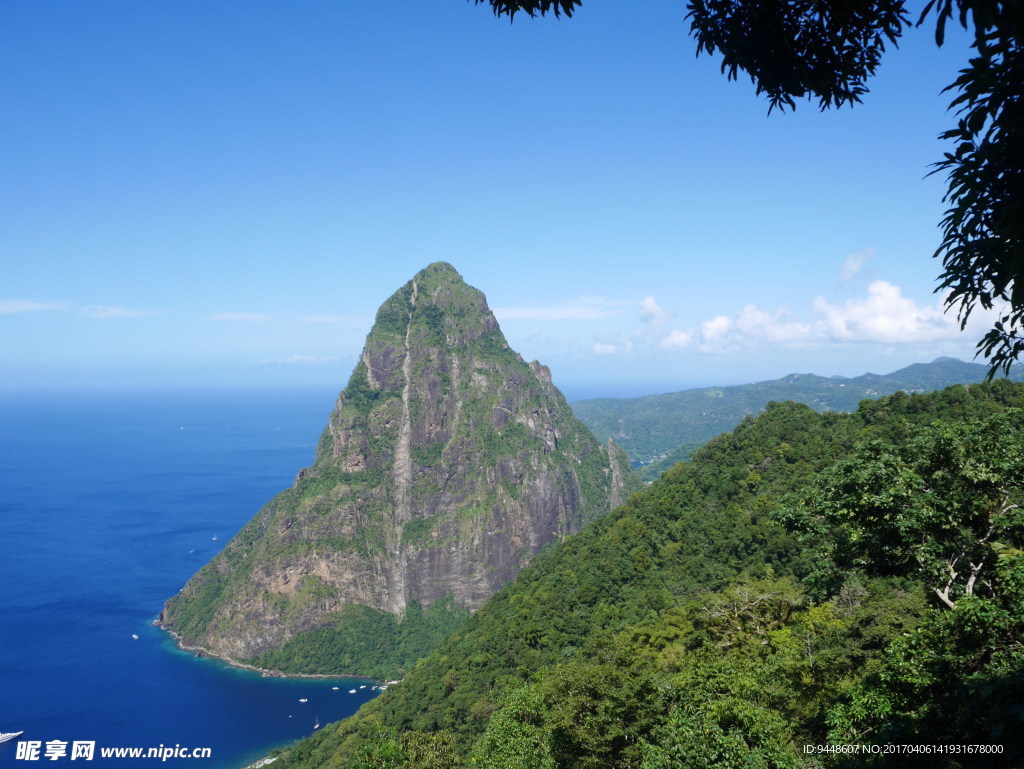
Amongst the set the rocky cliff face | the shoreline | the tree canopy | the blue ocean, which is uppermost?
the tree canopy

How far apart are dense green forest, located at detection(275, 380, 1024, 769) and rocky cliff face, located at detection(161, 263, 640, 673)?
68.2 metres

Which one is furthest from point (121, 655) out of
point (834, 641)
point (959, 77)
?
point (959, 77)

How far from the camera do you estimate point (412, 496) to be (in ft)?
381

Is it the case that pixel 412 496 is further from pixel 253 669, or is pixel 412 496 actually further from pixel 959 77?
pixel 959 77

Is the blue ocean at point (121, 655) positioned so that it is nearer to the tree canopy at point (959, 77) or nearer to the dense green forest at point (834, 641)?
the dense green forest at point (834, 641)

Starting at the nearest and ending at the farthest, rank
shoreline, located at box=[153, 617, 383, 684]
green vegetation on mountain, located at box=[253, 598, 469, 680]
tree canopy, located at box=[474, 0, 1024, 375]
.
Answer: tree canopy, located at box=[474, 0, 1024, 375], shoreline, located at box=[153, 617, 383, 684], green vegetation on mountain, located at box=[253, 598, 469, 680]

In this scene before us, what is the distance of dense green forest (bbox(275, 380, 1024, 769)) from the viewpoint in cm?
891

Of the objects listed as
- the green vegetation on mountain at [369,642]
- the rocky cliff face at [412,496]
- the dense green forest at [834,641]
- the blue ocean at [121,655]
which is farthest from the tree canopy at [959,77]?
the rocky cliff face at [412,496]

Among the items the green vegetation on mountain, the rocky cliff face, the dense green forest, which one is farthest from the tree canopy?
the rocky cliff face

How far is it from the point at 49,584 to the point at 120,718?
5386 centimetres

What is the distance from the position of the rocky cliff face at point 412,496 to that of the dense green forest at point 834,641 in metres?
68.2

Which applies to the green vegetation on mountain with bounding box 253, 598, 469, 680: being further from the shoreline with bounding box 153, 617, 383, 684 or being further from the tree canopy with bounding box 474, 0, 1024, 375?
the tree canopy with bounding box 474, 0, 1024, 375

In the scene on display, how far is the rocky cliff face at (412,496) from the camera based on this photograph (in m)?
102

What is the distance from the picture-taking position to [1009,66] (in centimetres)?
462
